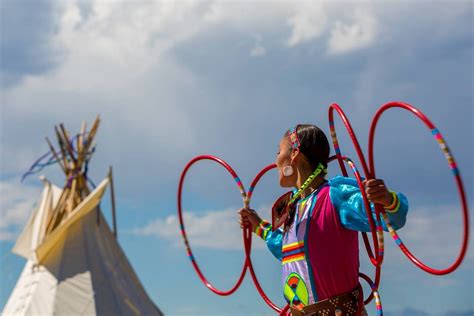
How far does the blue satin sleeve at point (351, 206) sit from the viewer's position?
Answer: 3.15 meters

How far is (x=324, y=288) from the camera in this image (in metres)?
3.37

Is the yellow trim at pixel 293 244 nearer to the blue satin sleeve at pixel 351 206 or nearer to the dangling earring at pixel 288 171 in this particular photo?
the blue satin sleeve at pixel 351 206

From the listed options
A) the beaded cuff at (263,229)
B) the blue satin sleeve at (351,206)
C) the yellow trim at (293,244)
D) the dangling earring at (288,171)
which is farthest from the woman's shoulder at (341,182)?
the beaded cuff at (263,229)

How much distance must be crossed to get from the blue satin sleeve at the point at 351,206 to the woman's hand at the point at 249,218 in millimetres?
841

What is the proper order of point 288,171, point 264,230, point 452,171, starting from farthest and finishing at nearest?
point 264,230
point 288,171
point 452,171

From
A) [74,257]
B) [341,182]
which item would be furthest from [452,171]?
[74,257]

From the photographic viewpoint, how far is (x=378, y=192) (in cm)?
297

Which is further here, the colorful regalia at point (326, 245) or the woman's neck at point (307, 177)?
the woman's neck at point (307, 177)

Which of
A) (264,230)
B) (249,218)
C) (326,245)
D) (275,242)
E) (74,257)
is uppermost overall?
(74,257)

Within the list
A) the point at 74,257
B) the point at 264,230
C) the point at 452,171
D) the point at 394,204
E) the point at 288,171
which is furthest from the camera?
the point at 74,257

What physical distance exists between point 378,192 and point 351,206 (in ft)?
1.21

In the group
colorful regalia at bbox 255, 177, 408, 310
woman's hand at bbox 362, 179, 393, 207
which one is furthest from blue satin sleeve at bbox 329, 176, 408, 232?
woman's hand at bbox 362, 179, 393, 207

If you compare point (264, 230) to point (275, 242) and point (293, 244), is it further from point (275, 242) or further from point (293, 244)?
point (293, 244)

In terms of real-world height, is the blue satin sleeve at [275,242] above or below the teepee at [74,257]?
below
